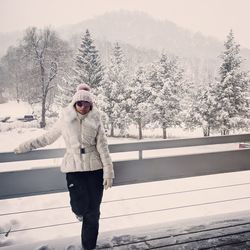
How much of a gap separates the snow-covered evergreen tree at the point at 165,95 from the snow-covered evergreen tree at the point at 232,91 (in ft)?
17.3

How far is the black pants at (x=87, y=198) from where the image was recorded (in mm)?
3248

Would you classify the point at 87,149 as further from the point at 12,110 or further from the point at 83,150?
the point at 12,110

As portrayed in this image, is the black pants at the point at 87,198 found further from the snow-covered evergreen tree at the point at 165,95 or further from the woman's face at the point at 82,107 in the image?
the snow-covered evergreen tree at the point at 165,95

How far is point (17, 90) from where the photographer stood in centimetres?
5469

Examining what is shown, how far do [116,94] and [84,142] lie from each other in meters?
30.5

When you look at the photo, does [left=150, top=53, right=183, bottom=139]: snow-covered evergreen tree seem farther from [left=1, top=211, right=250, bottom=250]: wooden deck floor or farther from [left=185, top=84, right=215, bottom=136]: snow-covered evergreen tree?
[left=1, top=211, right=250, bottom=250]: wooden deck floor

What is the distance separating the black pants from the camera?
3.25 meters

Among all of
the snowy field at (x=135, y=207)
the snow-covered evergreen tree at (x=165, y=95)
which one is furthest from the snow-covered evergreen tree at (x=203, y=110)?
the snowy field at (x=135, y=207)

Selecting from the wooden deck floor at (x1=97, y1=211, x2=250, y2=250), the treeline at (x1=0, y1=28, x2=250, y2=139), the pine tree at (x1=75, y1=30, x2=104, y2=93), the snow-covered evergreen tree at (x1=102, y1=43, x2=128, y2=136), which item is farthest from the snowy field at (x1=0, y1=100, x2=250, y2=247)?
the pine tree at (x1=75, y1=30, x2=104, y2=93)

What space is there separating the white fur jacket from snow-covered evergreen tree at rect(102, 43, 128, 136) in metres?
29.4

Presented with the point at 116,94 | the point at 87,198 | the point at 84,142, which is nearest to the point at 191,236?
the point at 87,198

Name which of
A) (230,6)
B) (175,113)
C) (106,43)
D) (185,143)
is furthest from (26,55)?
(106,43)

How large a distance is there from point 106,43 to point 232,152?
100058mm

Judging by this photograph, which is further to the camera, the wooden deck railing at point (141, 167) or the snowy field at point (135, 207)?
the snowy field at point (135, 207)
